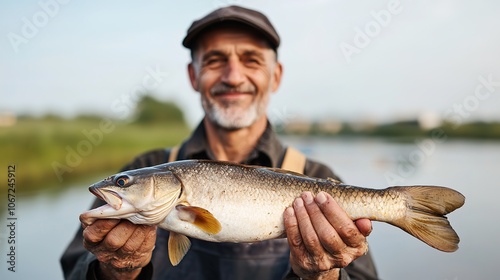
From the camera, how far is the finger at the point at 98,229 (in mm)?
2207

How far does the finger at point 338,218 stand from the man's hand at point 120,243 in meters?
0.81

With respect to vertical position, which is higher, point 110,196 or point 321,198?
point 321,198

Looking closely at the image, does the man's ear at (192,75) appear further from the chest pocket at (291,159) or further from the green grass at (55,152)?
the green grass at (55,152)

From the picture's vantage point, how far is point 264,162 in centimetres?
341

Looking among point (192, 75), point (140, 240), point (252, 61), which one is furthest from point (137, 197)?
point (192, 75)

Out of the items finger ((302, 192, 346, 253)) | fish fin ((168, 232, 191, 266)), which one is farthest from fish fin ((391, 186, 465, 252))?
Result: fish fin ((168, 232, 191, 266))

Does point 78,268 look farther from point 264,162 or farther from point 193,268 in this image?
point 264,162

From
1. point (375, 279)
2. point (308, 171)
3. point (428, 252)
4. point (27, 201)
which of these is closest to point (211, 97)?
→ point (308, 171)

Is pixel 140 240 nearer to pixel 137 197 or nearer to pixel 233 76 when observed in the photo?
pixel 137 197

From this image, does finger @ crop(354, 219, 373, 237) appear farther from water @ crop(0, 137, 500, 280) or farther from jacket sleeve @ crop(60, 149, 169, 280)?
water @ crop(0, 137, 500, 280)

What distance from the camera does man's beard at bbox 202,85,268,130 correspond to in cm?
338

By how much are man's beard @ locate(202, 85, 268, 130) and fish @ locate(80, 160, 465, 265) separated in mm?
1045

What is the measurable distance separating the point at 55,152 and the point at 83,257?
12379 millimetres

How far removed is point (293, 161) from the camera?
334cm
